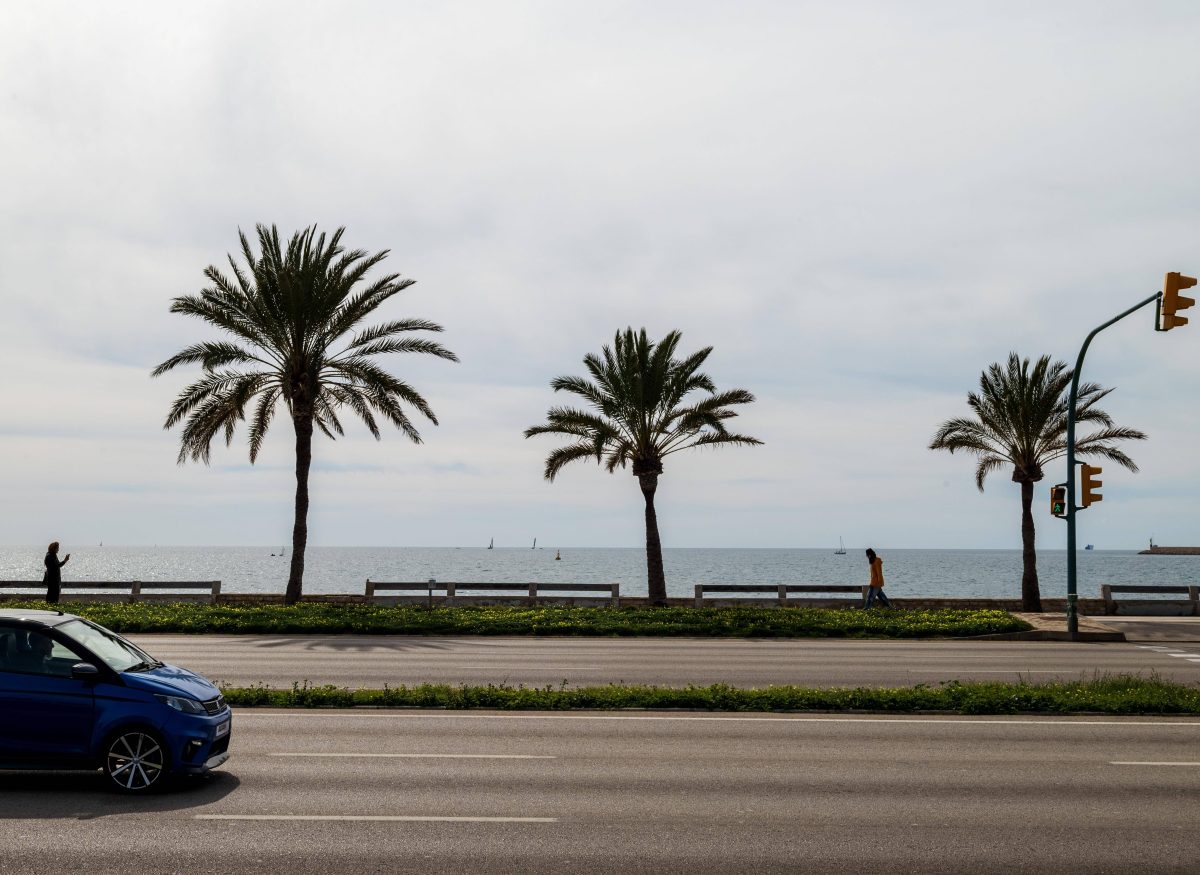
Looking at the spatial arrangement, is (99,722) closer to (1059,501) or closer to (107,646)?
(107,646)

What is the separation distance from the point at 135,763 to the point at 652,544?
24.7m

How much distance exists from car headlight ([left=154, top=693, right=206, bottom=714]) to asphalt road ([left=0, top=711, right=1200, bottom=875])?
673 millimetres

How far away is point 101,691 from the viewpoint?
864 centimetres

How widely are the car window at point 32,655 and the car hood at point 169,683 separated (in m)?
0.55

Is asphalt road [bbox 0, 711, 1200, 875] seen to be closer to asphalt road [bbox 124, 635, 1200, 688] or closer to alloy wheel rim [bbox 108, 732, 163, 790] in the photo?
alloy wheel rim [bbox 108, 732, 163, 790]

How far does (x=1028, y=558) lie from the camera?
33.2 meters

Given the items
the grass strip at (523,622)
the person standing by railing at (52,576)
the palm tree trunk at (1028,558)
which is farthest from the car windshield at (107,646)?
Answer: the palm tree trunk at (1028,558)

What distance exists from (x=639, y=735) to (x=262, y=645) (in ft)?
40.2

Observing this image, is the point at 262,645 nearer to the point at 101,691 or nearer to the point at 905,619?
the point at 101,691

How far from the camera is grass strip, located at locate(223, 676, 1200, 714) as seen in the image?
13.3 m

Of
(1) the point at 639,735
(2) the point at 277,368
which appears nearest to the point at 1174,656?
(1) the point at 639,735

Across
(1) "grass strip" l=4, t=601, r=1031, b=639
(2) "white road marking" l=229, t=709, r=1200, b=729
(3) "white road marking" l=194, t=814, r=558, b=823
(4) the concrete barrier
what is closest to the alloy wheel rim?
(3) "white road marking" l=194, t=814, r=558, b=823

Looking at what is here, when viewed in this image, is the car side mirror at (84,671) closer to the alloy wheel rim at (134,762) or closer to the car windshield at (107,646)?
the car windshield at (107,646)

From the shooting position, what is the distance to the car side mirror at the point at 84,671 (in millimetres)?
8539
